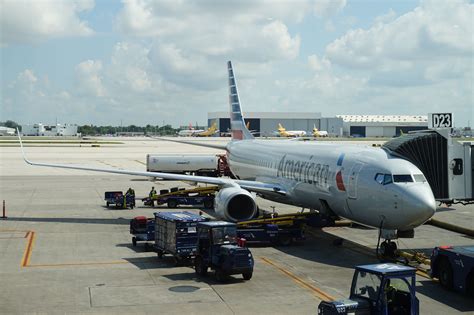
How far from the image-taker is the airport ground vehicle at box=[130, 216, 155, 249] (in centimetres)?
2808

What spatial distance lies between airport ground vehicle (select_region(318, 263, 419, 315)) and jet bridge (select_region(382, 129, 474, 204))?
12.3 metres

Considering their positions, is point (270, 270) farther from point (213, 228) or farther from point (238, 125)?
point (238, 125)

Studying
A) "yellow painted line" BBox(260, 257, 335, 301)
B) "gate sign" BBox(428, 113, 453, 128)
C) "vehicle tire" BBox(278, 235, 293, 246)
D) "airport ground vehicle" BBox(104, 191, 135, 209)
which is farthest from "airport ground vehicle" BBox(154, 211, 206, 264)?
"airport ground vehicle" BBox(104, 191, 135, 209)

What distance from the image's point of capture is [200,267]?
22.7 m

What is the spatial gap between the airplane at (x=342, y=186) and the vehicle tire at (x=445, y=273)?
7.84ft

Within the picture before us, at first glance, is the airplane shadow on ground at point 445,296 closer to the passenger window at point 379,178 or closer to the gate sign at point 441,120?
the passenger window at point 379,178

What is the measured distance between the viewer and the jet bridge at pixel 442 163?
90.2 ft

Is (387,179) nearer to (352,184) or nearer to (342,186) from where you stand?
(352,184)

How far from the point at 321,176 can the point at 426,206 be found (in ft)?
22.7

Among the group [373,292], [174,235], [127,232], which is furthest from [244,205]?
[373,292]

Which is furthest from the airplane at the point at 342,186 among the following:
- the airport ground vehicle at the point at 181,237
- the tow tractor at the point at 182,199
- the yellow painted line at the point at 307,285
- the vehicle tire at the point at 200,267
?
the vehicle tire at the point at 200,267

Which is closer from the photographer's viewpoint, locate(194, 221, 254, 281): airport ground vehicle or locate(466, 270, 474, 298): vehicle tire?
locate(466, 270, 474, 298): vehicle tire

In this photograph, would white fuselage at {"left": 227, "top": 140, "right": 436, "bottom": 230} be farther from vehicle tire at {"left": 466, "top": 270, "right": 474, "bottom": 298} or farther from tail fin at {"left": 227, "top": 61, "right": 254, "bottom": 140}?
tail fin at {"left": 227, "top": 61, "right": 254, "bottom": 140}

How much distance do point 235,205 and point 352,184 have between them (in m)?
7.73
